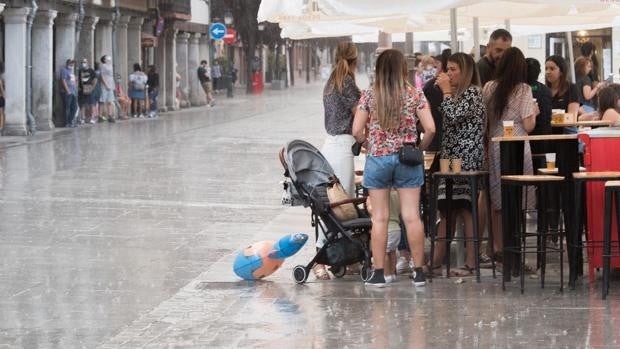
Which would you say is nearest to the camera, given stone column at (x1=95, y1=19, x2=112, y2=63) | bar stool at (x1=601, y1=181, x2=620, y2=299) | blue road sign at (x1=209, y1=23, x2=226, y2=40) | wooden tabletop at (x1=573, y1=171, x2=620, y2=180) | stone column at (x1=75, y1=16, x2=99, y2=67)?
bar stool at (x1=601, y1=181, x2=620, y2=299)

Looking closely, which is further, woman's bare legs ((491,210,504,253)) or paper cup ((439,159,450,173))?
woman's bare legs ((491,210,504,253))

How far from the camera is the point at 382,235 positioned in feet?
35.6

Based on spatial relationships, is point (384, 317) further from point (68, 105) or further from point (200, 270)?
point (68, 105)

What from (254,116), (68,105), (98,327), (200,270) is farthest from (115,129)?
(98,327)

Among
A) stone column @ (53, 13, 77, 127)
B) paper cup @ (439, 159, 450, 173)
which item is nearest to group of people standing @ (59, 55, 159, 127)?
stone column @ (53, 13, 77, 127)

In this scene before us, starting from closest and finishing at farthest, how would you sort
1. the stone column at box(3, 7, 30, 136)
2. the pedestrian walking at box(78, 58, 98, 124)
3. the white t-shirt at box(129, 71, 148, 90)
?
1. the stone column at box(3, 7, 30, 136)
2. the pedestrian walking at box(78, 58, 98, 124)
3. the white t-shirt at box(129, 71, 148, 90)

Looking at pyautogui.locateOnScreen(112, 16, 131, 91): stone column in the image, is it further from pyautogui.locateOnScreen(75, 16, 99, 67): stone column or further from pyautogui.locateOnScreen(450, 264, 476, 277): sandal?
pyautogui.locateOnScreen(450, 264, 476, 277): sandal

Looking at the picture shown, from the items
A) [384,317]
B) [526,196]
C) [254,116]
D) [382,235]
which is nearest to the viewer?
[384,317]

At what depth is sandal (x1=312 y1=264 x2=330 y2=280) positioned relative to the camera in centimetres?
1145

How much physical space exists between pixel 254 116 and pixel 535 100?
→ 3486 cm

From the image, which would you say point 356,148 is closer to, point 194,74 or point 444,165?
point 444,165

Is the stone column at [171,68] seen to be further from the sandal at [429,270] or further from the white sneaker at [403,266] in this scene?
the sandal at [429,270]

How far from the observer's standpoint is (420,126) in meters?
11.4

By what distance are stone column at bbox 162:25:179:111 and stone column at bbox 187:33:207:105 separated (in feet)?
10.9
